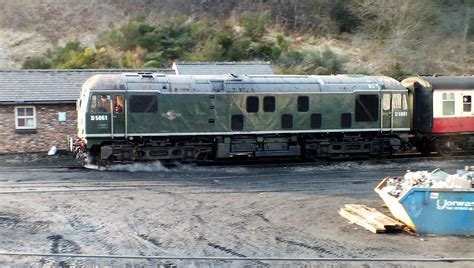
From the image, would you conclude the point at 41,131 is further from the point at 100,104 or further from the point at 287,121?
the point at 287,121

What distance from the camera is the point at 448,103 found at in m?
23.6

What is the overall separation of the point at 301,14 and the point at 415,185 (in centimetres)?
3296

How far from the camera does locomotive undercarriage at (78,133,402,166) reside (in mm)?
20875

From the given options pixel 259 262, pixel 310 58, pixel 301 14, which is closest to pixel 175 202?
pixel 259 262

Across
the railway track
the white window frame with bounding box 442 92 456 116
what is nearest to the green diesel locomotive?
the white window frame with bounding box 442 92 456 116

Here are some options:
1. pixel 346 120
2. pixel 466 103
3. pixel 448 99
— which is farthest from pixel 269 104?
pixel 466 103

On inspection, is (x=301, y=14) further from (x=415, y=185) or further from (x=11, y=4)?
(x=415, y=185)

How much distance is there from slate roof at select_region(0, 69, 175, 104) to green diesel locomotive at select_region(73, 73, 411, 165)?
10.1 feet

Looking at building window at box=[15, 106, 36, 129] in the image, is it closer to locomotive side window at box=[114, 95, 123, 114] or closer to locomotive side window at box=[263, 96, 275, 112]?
locomotive side window at box=[114, 95, 123, 114]

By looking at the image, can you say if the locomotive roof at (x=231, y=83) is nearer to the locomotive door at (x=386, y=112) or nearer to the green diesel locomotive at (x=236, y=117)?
the green diesel locomotive at (x=236, y=117)

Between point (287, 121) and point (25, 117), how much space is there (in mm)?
10494

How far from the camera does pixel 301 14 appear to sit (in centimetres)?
4428

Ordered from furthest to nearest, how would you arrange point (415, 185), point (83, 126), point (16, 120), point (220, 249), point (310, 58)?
point (310, 58) < point (16, 120) < point (83, 126) < point (415, 185) < point (220, 249)

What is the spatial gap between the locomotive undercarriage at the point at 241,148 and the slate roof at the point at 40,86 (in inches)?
156
